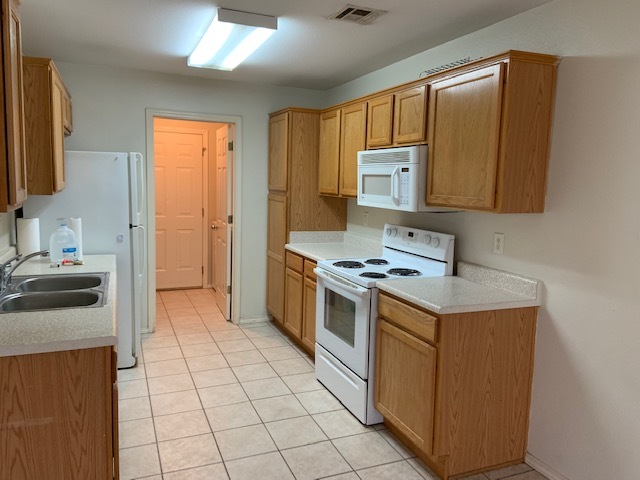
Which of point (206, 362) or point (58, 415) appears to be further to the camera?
point (206, 362)

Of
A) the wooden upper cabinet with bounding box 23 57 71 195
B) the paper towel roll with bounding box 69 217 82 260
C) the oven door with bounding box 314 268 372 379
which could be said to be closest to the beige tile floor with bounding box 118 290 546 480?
the oven door with bounding box 314 268 372 379

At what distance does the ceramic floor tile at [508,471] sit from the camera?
2469mm

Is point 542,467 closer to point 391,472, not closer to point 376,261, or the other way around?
point 391,472

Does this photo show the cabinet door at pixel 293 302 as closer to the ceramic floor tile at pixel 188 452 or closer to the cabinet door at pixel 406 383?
the cabinet door at pixel 406 383

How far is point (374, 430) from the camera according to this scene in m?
2.91

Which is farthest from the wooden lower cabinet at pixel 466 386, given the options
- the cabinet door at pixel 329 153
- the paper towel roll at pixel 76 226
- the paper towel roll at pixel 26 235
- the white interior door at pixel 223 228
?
the white interior door at pixel 223 228

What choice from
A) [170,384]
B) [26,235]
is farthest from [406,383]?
[26,235]

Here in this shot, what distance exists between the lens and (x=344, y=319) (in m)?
3.18

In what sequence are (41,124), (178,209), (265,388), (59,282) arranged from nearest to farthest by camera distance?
(41,124) → (59,282) → (265,388) → (178,209)

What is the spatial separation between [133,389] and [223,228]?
225cm

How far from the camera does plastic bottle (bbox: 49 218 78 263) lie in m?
3.14

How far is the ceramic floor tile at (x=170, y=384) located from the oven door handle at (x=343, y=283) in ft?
3.92

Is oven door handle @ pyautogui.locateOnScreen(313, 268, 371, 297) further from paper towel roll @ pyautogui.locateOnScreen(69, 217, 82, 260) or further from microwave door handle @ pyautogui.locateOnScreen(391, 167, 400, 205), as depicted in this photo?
paper towel roll @ pyautogui.locateOnScreen(69, 217, 82, 260)

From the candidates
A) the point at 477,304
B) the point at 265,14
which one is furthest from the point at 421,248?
the point at 265,14
